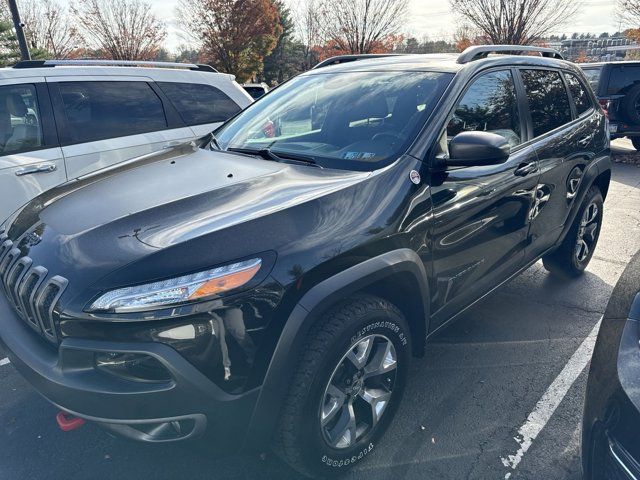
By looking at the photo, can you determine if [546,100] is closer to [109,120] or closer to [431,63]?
[431,63]

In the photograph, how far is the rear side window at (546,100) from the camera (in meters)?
3.19

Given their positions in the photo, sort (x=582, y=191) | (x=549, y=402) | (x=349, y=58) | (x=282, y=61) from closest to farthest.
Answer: (x=549, y=402), (x=349, y=58), (x=582, y=191), (x=282, y=61)

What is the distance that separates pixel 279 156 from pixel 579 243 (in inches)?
114

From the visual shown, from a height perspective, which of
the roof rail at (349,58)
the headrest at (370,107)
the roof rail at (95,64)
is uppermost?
the roof rail at (95,64)

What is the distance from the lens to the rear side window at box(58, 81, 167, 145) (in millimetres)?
4094

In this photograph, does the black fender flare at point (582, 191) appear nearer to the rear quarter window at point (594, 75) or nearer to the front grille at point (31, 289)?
the front grille at point (31, 289)

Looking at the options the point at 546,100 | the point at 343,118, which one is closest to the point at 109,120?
the point at 343,118

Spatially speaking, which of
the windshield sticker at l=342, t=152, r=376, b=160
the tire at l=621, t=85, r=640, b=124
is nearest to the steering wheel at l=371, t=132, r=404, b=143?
the windshield sticker at l=342, t=152, r=376, b=160

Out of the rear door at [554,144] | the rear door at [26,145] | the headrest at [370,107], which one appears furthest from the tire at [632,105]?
the rear door at [26,145]

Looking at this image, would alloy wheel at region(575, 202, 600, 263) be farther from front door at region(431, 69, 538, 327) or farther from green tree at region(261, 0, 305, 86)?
green tree at region(261, 0, 305, 86)

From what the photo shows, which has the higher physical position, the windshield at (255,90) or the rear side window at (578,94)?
the windshield at (255,90)

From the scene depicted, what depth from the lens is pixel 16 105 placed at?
12.7 feet

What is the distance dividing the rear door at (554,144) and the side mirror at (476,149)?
0.99 m

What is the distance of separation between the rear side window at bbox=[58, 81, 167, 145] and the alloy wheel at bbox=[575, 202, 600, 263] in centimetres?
393
